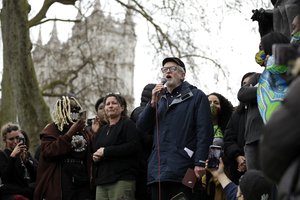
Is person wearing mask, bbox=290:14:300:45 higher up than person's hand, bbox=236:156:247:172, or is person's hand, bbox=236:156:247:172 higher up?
person wearing mask, bbox=290:14:300:45

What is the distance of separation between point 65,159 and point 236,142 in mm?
1968

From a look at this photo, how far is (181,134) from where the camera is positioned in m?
7.14

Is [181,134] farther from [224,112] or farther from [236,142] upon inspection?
[224,112]

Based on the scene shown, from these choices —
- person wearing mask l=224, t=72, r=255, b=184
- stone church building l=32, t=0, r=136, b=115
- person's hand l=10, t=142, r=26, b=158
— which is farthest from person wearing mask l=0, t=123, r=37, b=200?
stone church building l=32, t=0, r=136, b=115

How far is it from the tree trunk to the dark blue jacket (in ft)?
37.0

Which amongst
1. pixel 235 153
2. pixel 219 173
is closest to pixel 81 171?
pixel 235 153

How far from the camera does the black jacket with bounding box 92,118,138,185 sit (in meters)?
7.68

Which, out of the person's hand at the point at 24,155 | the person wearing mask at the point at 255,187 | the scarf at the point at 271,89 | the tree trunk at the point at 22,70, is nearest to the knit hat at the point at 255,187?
the person wearing mask at the point at 255,187

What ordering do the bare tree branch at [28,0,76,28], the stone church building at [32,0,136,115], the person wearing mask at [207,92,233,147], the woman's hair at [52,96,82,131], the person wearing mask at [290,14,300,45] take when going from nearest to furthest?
1. the person wearing mask at [290,14,300,45]
2. the woman's hair at [52,96,82,131]
3. the person wearing mask at [207,92,233,147]
4. the bare tree branch at [28,0,76,28]
5. the stone church building at [32,0,136,115]

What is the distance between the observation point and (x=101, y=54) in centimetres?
2652

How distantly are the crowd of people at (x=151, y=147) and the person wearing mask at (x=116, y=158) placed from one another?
11 mm

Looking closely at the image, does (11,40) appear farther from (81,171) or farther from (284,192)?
(284,192)

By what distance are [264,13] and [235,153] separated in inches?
68.2

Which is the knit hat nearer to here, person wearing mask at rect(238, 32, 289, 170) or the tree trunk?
person wearing mask at rect(238, 32, 289, 170)
